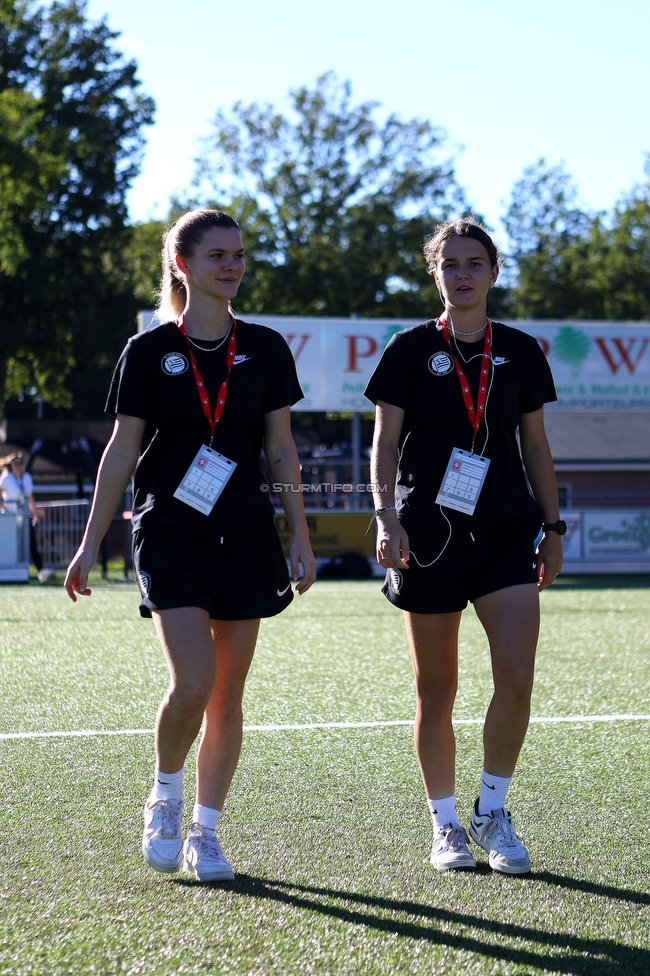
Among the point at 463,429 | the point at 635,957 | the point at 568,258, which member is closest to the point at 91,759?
the point at 463,429

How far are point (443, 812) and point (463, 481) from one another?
1.09 metres

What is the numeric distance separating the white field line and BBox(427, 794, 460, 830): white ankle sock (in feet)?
6.66

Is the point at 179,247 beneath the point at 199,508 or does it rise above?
above

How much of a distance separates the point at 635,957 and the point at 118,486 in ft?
6.37

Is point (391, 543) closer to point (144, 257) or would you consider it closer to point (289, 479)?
point (289, 479)

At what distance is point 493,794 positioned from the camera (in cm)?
364

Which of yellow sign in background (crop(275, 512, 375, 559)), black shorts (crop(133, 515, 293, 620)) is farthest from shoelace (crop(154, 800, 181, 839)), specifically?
yellow sign in background (crop(275, 512, 375, 559))

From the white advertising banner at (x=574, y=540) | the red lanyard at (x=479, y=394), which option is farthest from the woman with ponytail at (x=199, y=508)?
the white advertising banner at (x=574, y=540)

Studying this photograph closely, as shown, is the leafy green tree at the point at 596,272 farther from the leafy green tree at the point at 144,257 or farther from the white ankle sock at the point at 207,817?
the white ankle sock at the point at 207,817

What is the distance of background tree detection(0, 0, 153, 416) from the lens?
37.1m

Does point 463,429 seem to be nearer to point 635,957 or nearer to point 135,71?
point 635,957

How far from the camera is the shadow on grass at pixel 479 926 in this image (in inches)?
107

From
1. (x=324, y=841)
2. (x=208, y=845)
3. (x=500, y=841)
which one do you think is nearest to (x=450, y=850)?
(x=500, y=841)

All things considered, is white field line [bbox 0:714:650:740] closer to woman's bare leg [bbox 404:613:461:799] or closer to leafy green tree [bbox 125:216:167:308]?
woman's bare leg [bbox 404:613:461:799]
